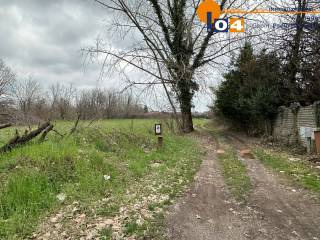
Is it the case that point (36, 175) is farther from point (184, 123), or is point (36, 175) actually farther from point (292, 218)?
point (184, 123)

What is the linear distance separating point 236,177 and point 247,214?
249 centimetres

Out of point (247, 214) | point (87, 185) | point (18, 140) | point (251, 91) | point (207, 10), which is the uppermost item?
point (207, 10)

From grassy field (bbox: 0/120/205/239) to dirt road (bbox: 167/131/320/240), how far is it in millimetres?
387

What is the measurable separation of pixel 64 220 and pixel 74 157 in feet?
8.97

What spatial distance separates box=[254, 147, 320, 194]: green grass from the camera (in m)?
6.30

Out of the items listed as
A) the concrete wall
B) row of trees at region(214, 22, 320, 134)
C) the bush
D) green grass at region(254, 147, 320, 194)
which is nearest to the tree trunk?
the bush

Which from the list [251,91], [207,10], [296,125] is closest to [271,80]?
[251,91]

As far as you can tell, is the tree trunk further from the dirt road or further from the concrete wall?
the dirt road

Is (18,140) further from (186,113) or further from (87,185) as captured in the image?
(186,113)

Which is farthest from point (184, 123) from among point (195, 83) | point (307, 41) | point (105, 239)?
point (105, 239)

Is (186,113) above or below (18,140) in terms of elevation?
above

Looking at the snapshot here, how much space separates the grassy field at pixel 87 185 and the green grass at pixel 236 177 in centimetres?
101

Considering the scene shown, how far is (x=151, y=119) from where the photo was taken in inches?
933

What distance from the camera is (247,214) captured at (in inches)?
183
